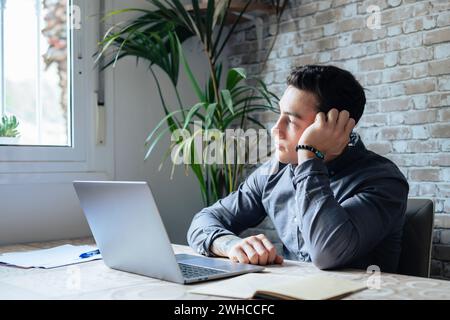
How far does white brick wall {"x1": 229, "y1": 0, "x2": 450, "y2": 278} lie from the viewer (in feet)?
7.50

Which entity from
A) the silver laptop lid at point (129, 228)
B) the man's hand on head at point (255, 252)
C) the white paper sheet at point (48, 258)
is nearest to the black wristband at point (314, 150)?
the man's hand on head at point (255, 252)

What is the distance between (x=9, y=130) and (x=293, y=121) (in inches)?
52.3

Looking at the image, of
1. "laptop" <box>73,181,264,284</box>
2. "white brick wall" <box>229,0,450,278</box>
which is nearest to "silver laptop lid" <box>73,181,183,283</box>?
"laptop" <box>73,181,264,284</box>

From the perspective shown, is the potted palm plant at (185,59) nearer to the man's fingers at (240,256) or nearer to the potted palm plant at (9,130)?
the potted palm plant at (9,130)

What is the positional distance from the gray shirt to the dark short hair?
0.12m

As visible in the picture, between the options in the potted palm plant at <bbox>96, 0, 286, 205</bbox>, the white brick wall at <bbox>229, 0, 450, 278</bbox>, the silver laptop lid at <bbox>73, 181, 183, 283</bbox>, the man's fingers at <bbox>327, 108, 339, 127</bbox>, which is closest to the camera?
the silver laptop lid at <bbox>73, 181, 183, 283</bbox>

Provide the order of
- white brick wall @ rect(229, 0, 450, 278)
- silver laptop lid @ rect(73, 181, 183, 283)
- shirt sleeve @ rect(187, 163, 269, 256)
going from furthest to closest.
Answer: white brick wall @ rect(229, 0, 450, 278) < shirt sleeve @ rect(187, 163, 269, 256) < silver laptop lid @ rect(73, 181, 183, 283)

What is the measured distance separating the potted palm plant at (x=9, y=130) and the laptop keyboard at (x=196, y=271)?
50.1 inches

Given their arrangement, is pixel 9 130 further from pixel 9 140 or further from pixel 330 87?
pixel 330 87

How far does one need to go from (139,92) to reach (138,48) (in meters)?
0.30

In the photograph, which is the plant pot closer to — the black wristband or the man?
the man

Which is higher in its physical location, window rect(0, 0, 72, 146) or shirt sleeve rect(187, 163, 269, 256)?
window rect(0, 0, 72, 146)

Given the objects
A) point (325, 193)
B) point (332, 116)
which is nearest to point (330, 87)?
point (332, 116)

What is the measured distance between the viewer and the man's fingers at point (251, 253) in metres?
1.49
